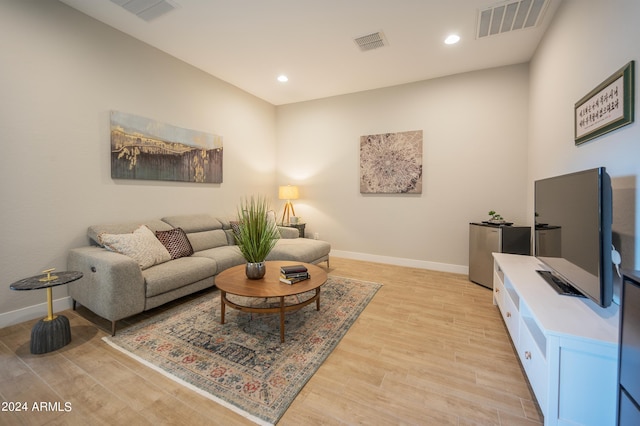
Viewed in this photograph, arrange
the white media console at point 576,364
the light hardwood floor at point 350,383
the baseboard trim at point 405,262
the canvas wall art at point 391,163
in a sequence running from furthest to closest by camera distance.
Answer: the canvas wall art at point 391,163 < the baseboard trim at point 405,262 < the light hardwood floor at point 350,383 < the white media console at point 576,364

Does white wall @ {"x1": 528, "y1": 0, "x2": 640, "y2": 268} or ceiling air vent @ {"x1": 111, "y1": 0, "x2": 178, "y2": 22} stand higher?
ceiling air vent @ {"x1": 111, "y1": 0, "x2": 178, "y2": 22}

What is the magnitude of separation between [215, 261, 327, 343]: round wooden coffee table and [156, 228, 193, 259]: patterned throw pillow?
2.54ft

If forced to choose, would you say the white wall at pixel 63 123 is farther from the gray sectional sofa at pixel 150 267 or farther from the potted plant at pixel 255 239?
the potted plant at pixel 255 239

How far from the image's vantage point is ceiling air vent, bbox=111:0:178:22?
94.7 inches

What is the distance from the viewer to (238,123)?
14.5ft

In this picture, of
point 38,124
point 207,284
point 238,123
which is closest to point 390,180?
point 238,123

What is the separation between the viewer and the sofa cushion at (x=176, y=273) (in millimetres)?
2355

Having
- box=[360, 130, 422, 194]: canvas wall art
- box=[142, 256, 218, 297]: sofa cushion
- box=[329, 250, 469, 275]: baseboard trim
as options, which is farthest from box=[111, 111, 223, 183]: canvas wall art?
box=[329, 250, 469, 275]: baseboard trim

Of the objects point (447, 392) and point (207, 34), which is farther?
point (207, 34)

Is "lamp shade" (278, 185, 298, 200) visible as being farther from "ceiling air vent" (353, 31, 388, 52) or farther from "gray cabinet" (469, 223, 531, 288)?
"gray cabinet" (469, 223, 531, 288)

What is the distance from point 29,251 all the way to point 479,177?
5.14m

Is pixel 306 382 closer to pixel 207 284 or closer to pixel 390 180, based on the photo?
pixel 207 284

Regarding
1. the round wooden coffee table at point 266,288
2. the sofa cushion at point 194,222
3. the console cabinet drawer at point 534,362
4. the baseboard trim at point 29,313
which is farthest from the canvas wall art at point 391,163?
the baseboard trim at point 29,313

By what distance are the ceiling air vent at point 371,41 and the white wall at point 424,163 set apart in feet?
4.12
